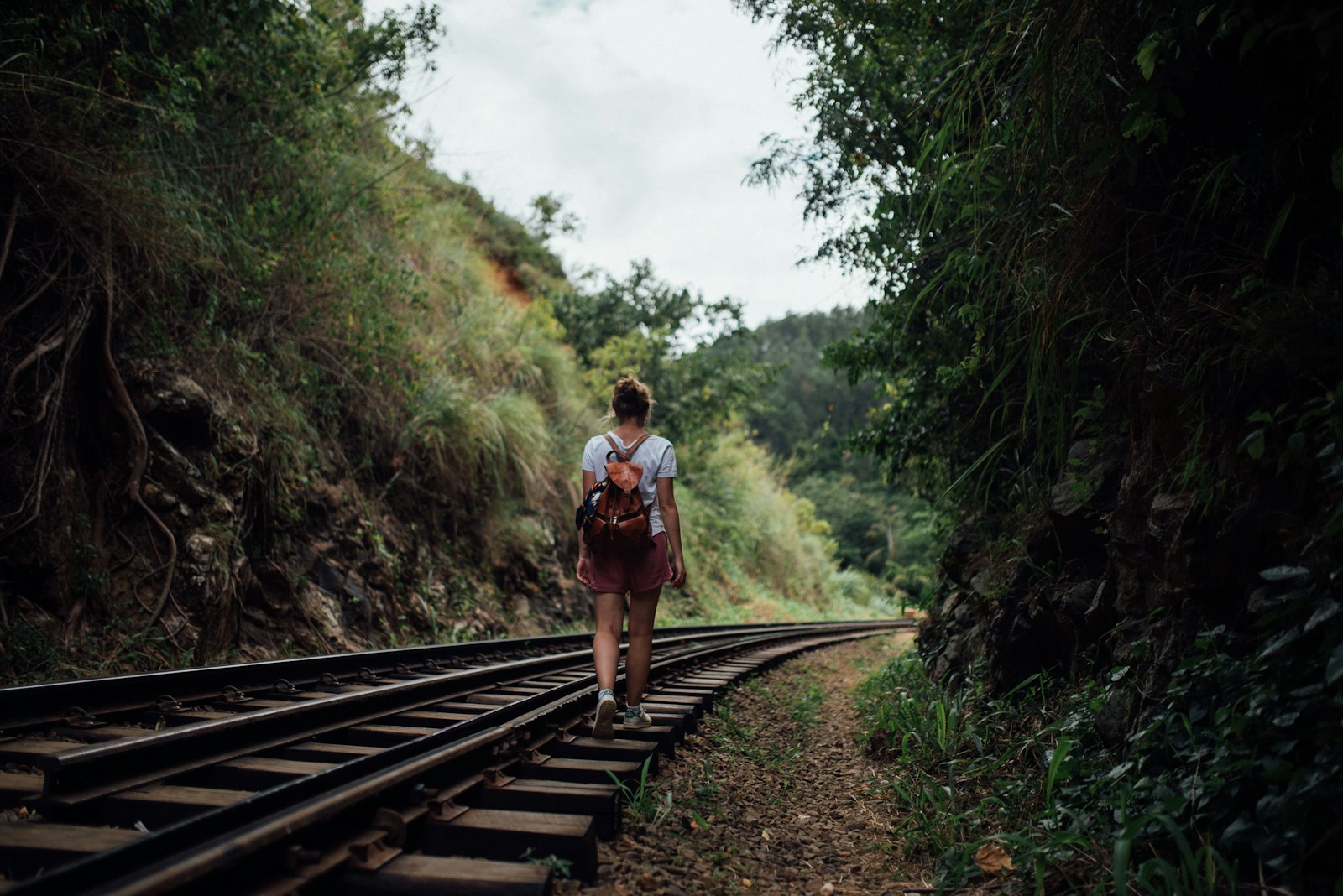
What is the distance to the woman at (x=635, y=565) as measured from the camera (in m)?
4.10

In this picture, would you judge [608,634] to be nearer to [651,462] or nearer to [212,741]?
[651,462]

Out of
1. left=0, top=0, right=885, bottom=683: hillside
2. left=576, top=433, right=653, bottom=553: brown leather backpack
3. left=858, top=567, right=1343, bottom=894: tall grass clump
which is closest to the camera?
left=858, top=567, right=1343, bottom=894: tall grass clump

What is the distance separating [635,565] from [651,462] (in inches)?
22.1

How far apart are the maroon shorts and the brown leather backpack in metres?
0.10

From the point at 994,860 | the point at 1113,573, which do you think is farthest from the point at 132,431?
the point at 1113,573

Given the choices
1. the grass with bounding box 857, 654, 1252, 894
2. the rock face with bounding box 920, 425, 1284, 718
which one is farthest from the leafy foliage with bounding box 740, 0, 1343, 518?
the grass with bounding box 857, 654, 1252, 894

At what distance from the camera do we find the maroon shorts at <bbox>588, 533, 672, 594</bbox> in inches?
161

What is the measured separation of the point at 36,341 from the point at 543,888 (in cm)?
559

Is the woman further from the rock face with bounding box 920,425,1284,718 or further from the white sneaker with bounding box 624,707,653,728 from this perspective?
the rock face with bounding box 920,425,1284,718

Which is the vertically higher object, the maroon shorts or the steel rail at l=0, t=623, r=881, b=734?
the maroon shorts

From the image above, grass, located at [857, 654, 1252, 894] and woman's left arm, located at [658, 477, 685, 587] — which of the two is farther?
woman's left arm, located at [658, 477, 685, 587]

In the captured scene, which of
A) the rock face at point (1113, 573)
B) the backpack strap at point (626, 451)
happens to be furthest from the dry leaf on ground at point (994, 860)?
the backpack strap at point (626, 451)

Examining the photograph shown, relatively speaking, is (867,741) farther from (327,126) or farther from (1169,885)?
(327,126)

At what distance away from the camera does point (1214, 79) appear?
11.0 feet
